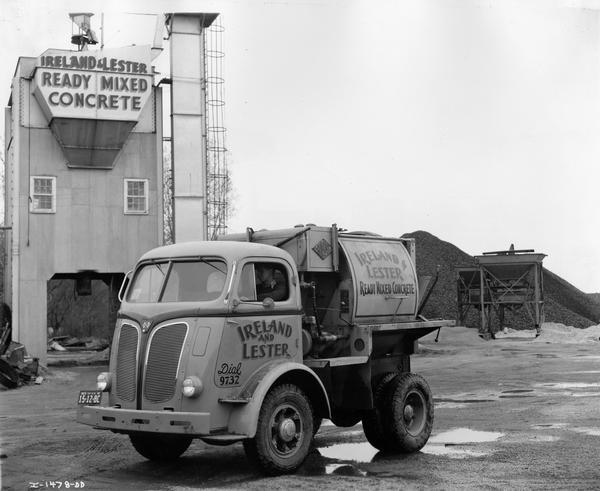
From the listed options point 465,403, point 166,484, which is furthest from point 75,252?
point 166,484

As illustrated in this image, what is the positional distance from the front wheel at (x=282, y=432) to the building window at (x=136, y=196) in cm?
2117

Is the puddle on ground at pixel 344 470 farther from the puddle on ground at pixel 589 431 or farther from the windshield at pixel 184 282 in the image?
the puddle on ground at pixel 589 431

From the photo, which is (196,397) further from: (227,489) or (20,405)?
(20,405)

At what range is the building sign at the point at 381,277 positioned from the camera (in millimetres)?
12430

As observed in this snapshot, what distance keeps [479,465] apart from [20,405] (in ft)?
41.7

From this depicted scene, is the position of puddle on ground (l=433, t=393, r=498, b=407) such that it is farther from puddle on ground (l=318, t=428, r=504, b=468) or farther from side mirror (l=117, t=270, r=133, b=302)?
side mirror (l=117, t=270, r=133, b=302)

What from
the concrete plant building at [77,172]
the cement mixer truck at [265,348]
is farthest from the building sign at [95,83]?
the cement mixer truck at [265,348]

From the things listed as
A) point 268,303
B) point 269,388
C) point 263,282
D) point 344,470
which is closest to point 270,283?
point 263,282

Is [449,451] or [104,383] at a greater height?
[104,383]

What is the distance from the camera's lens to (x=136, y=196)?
31.2 metres

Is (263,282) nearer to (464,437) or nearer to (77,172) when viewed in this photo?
(464,437)

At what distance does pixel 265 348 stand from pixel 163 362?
1.24 m

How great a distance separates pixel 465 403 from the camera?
59.5ft

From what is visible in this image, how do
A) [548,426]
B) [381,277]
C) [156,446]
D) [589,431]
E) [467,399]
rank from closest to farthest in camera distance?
1. [156,446]
2. [381,277]
3. [589,431]
4. [548,426]
5. [467,399]
